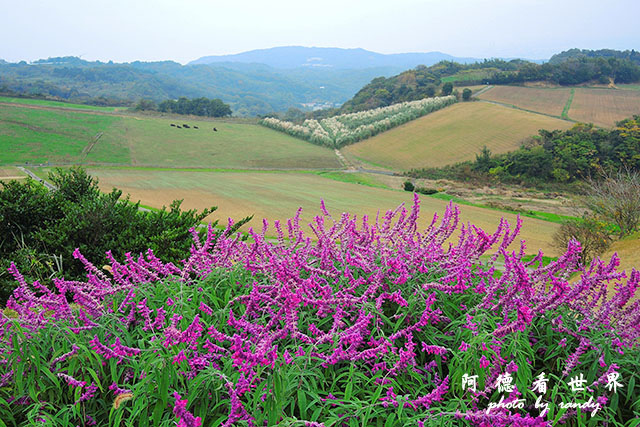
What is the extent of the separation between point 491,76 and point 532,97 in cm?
2804

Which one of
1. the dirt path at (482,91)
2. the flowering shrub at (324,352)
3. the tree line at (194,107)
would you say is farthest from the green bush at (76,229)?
the tree line at (194,107)

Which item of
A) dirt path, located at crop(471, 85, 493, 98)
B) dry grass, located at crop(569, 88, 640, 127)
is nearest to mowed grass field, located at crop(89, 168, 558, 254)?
dry grass, located at crop(569, 88, 640, 127)

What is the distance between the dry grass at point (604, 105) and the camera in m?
69.9

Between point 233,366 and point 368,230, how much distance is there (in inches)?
79.1

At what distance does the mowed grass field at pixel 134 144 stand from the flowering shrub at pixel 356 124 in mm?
3356

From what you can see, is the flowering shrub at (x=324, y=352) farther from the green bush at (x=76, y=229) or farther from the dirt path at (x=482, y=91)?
the dirt path at (x=482, y=91)

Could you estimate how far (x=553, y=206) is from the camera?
124 feet

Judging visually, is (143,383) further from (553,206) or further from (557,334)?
(553,206)

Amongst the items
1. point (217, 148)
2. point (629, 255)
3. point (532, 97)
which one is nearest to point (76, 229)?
point (629, 255)

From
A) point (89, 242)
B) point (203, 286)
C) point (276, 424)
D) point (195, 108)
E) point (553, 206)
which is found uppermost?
point (195, 108)

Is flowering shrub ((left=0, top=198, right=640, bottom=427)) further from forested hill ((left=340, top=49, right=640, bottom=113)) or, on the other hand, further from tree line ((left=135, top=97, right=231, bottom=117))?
tree line ((left=135, top=97, right=231, bottom=117))

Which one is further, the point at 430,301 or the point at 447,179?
the point at 447,179

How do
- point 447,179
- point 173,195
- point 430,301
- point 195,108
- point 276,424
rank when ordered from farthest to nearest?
point 195,108 < point 447,179 < point 173,195 < point 430,301 < point 276,424

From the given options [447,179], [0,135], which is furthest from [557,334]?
[0,135]
